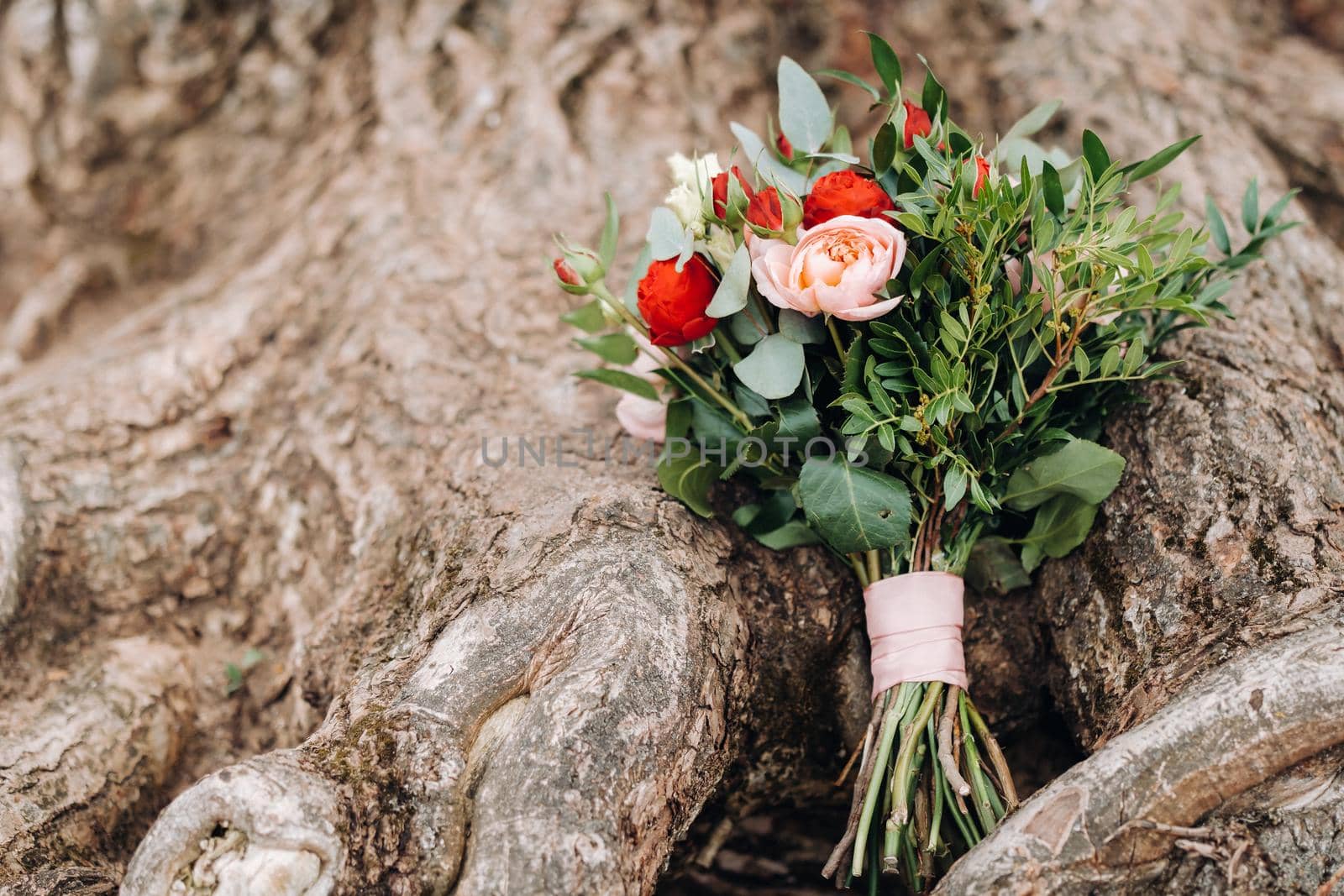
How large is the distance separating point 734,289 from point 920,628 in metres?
0.63

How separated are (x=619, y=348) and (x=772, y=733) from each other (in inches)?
29.5

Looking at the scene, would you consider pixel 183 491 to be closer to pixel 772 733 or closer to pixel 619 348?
pixel 619 348

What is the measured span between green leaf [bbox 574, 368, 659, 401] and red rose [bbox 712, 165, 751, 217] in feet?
1.10

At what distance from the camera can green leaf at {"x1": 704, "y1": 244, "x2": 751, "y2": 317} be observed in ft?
4.68

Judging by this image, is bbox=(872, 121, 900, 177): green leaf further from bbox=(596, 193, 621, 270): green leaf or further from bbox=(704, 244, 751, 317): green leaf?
bbox=(596, 193, 621, 270): green leaf

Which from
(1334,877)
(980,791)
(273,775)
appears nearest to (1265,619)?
(1334,877)

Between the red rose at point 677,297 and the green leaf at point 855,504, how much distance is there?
28 centimetres

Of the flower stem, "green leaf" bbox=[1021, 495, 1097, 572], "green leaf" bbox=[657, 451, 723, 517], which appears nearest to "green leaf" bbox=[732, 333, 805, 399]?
the flower stem

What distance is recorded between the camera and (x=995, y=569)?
179 centimetres

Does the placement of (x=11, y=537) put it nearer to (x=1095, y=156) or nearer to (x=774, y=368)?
(x=774, y=368)

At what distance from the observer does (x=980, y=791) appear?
1.52 metres

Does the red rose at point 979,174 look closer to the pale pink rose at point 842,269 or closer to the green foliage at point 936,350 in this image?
the green foliage at point 936,350

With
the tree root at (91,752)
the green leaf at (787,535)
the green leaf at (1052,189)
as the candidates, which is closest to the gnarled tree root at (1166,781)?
the green leaf at (787,535)

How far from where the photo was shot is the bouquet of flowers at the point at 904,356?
4.61 ft
